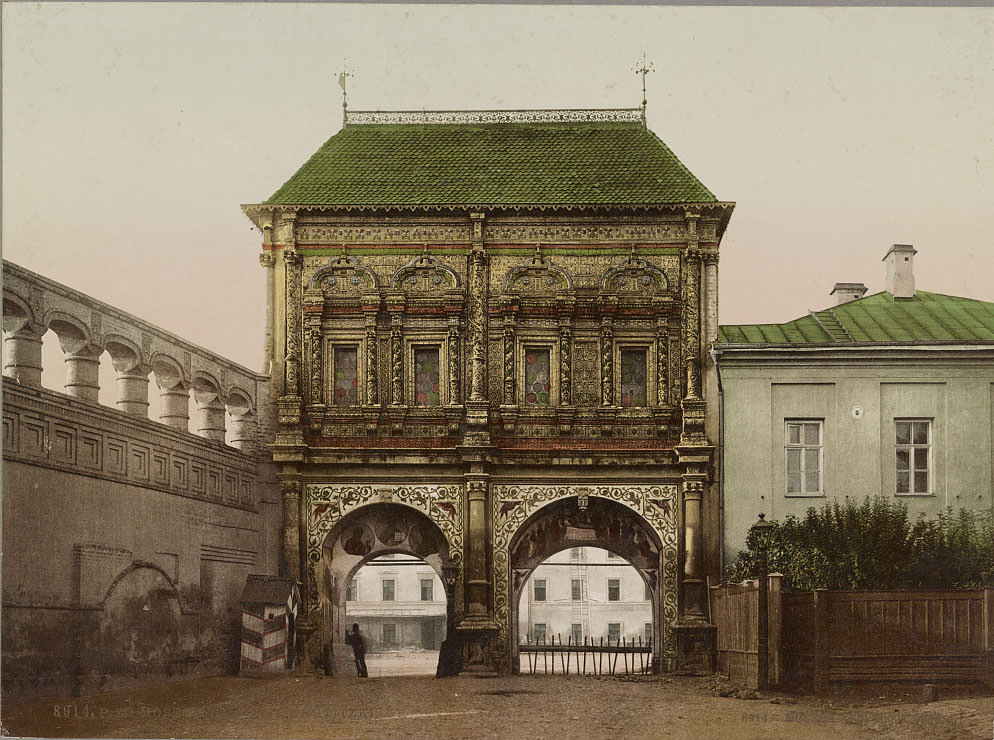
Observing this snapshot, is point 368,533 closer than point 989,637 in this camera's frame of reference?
No

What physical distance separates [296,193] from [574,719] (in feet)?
20.6

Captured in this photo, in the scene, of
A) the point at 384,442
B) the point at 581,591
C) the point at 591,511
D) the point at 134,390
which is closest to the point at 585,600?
the point at 581,591

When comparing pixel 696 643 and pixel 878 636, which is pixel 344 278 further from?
pixel 878 636

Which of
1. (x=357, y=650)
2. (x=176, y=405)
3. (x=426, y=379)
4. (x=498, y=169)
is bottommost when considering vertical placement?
(x=357, y=650)

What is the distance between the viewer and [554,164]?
568 inches

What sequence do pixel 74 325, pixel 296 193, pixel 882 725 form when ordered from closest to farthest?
pixel 882 725 → pixel 74 325 → pixel 296 193

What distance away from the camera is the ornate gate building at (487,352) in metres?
13.9

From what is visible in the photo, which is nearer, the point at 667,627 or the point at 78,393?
the point at 78,393

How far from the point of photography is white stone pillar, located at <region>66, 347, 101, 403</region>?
477 inches

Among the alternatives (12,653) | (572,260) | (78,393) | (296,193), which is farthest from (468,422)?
(12,653)

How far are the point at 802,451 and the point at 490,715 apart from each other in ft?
14.6

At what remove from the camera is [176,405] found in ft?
43.4

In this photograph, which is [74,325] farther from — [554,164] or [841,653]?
[841,653]

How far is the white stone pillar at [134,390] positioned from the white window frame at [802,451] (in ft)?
22.2
